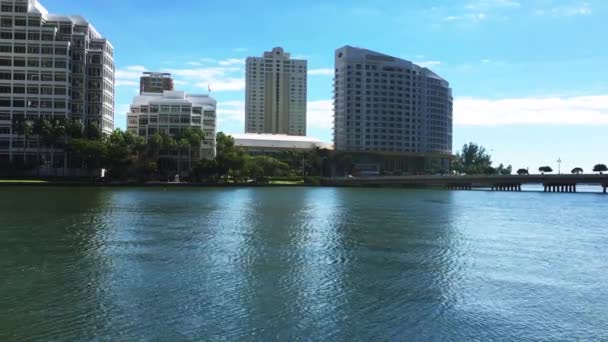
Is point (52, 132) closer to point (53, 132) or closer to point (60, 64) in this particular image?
point (53, 132)

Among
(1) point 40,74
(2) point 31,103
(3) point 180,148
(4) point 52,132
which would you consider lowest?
(3) point 180,148

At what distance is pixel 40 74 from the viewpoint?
17562 centimetres

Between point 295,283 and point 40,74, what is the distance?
169921 millimetres

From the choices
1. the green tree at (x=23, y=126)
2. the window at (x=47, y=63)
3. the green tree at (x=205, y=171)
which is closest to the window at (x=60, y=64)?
the window at (x=47, y=63)

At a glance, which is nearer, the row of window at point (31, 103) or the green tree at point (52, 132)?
the green tree at point (52, 132)

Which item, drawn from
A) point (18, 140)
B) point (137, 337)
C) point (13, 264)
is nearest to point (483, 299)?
point (137, 337)

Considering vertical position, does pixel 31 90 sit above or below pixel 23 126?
above

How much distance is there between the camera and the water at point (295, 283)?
23.5 m

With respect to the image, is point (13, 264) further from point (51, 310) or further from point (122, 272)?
point (51, 310)

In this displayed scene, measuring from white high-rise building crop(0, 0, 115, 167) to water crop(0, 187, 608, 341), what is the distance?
123713 millimetres

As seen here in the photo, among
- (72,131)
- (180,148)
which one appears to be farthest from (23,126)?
(180,148)

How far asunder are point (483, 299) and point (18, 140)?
561ft

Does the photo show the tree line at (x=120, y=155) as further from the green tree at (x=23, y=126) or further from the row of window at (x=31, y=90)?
the row of window at (x=31, y=90)

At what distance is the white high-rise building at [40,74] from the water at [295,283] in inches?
4871
